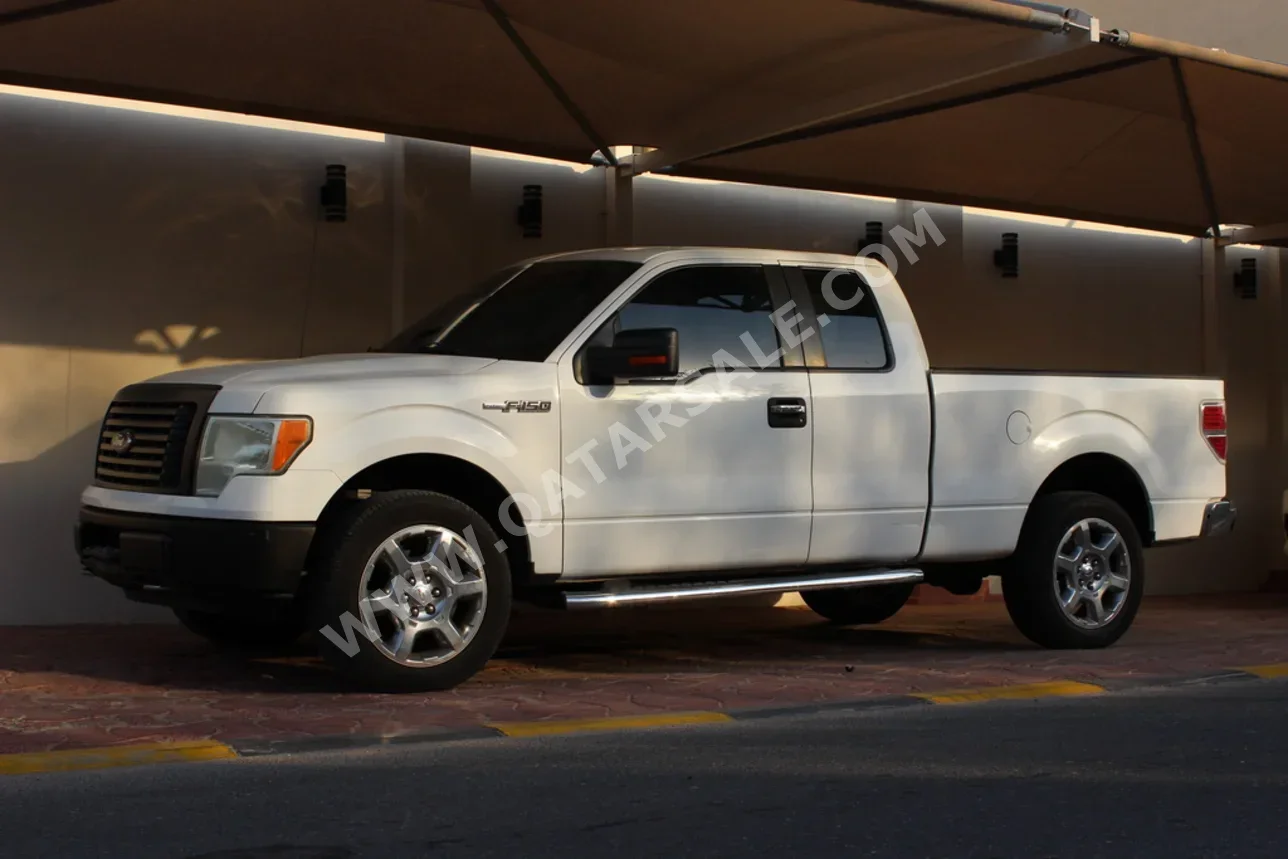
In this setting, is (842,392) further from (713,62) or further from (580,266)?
(713,62)

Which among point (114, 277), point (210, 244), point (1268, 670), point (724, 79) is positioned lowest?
point (1268, 670)

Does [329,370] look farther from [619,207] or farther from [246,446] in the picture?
[619,207]

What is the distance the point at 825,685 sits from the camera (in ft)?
25.1

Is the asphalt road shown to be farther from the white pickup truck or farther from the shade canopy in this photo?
the shade canopy

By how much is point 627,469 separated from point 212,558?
6.22ft

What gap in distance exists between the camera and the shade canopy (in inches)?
341

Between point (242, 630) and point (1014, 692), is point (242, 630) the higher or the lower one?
the higher one

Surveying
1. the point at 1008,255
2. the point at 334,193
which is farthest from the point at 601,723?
the point at 1008,255

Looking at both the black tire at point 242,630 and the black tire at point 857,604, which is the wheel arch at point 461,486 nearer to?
the black tire at point 242,630

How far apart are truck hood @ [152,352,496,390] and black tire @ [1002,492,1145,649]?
3.16 metres

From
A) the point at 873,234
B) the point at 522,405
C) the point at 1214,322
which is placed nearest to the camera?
the point at 522,405

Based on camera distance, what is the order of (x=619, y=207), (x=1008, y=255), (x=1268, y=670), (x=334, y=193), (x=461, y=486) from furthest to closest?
(x=1008, y=255)
(x=619, y=207)
(x=334, y=193)
(x=1268, y=670)
(x=461, y=486)

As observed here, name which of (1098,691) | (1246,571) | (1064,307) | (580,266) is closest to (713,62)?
(580,266)

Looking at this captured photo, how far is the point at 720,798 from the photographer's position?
5.09 metres
